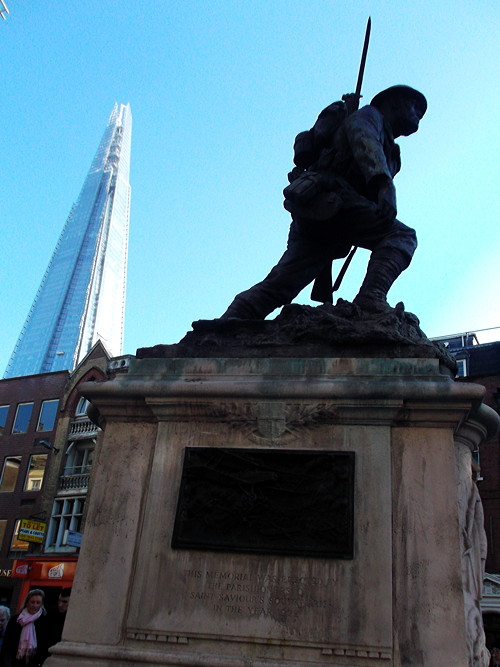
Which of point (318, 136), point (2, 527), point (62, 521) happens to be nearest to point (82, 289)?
point (2, 527)

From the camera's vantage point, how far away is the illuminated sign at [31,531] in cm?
3300

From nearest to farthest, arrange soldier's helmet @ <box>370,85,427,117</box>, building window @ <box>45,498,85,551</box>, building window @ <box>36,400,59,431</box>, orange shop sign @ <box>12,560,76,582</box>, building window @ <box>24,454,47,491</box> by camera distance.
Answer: soldier's helmet @ <box>370,85,427,117</box> → orange shop sign @ <box>12,560,76,582</box> → building window @ <box>45,498,85,551</box> → building window @ <box>24,454,47,491</box> → building window @ <box>36,400,59,431</box>

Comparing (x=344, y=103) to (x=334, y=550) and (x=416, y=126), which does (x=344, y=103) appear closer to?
(x=416, y=126)

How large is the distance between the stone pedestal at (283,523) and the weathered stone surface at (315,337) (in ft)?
0.53

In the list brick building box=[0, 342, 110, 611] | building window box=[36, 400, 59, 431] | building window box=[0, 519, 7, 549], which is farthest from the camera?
building window box=[36, 400, 59, 431]

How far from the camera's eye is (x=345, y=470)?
4555 mm

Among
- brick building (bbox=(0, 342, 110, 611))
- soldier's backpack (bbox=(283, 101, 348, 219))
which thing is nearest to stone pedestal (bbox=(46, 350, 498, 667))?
soldier's backpack (bbox=(283, 101, 348, 219))

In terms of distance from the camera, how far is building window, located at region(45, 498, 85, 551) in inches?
1347

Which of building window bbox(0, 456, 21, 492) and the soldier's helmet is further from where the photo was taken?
building window bbox(0, 456, 21, 492)

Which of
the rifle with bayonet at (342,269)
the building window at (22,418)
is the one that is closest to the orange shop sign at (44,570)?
the building window at (22,418)

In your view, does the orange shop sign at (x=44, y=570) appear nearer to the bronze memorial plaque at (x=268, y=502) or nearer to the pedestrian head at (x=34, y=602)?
the pedestrian head at (x=34, y=602)

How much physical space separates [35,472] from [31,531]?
195 inches

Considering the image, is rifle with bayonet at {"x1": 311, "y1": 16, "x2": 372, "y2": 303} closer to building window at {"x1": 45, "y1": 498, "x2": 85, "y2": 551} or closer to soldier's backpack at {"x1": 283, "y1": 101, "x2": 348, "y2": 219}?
soldier's backpack at {"x1": 283, "y1": 101, "x2": 348, "y2": 219}

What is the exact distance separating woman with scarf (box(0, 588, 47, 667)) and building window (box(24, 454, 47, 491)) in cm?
3315
